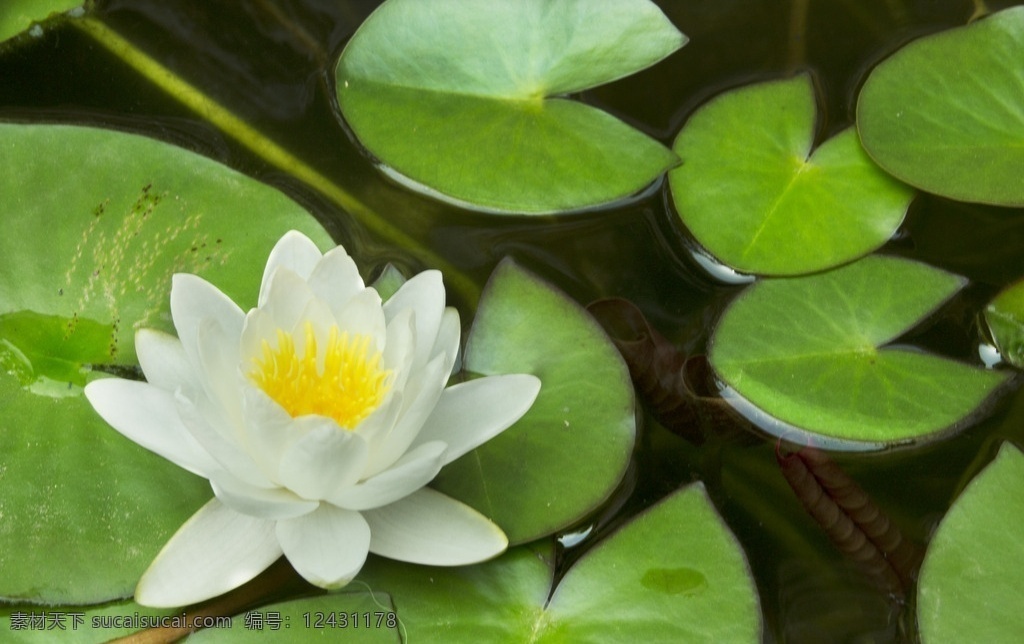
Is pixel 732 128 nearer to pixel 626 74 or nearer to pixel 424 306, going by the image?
pixel 626 74

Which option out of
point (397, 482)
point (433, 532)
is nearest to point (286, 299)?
point (397, 482)

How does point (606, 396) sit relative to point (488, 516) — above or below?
above

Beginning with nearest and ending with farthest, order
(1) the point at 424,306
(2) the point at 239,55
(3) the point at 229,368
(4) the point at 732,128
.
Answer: (3) the point at 229,368 < (1) the point at 424,306 < (4) the point at 732,128 < (2) the point at 239,55

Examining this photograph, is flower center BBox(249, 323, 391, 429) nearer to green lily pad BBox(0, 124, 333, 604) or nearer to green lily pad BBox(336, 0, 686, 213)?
green lily pad BBox(0, 124, 333, 604)

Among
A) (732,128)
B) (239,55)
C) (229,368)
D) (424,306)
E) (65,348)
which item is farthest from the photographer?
(239,55)

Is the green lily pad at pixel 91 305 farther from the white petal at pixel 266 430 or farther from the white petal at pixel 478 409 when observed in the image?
the white petal at pixel 478 409

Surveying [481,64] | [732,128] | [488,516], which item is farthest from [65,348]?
[732,128]

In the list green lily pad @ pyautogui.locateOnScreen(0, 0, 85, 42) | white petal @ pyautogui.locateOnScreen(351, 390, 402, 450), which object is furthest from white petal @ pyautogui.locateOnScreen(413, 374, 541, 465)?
green lily pad @ pyautogui.locateOnScreen(0, 0, 85, 42)
